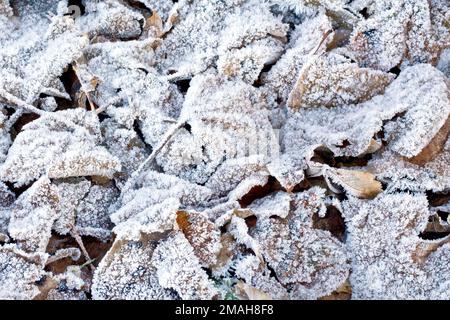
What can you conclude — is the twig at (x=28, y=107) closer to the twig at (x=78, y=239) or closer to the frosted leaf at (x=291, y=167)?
the twig at (x=78, y=239)

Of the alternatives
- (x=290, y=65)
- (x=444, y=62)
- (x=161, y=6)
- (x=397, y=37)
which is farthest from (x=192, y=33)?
(x=444, y=62)

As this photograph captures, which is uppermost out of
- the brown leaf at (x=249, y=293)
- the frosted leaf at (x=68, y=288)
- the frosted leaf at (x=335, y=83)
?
the frosted leaf at (x=335, y=83)

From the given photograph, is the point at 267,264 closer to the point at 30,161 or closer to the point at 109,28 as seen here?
the point at 30,161

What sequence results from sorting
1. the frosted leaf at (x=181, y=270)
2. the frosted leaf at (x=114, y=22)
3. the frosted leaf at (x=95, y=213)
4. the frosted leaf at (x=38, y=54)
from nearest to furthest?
the frosted leaf at (x=181, y=270) → the frosted leaf at (x=95, y=213) → the frosted leaf at (x=38, y=54) → the frosted leaf at (x=114, y=22)

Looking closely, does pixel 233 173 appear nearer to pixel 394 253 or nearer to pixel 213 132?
pixel 213 132

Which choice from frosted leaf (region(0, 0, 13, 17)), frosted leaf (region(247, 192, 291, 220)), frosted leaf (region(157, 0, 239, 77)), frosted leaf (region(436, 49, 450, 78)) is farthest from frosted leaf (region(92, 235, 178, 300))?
frosted leaf (region(436, 49, 450, 78))

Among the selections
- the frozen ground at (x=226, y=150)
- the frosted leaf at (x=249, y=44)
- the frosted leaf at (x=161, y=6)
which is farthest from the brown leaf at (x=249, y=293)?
the frosted leaf at (x=161, y=6)
